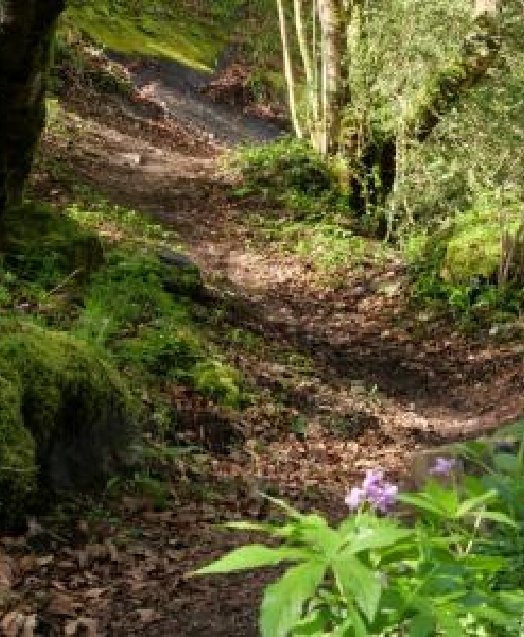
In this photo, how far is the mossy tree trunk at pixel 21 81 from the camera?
5.92 m

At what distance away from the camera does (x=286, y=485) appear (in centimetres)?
602

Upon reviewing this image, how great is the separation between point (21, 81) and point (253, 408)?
268 cm

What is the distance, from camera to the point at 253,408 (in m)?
7.06

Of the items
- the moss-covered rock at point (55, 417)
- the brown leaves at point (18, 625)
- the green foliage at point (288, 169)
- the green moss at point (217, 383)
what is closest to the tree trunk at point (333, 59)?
the green foliage at point (288, 169)

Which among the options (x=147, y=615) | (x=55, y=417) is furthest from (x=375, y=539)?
(x=55, y=417)

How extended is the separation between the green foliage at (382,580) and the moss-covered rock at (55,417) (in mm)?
2298

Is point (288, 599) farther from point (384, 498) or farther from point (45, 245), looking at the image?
point (45, 245)

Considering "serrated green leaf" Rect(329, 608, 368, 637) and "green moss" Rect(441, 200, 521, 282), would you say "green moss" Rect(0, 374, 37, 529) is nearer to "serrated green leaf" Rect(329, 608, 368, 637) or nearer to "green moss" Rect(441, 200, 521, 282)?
"serrated green leaf" Rect(329, 608, 368, 637)

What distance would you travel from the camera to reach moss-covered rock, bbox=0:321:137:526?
4355 millimetres

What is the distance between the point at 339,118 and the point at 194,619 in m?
12.6

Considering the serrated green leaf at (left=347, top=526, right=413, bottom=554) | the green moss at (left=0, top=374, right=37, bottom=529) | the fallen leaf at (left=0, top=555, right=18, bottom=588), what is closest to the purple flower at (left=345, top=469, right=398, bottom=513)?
the serrated green leaf at (left=347, top=526, right=413, bottom=554)

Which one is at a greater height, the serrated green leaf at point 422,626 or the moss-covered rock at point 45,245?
the serrated green leaf at point 422,626

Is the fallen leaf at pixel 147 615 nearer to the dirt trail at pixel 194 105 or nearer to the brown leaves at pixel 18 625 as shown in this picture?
the brown leaves at pixel 18 625

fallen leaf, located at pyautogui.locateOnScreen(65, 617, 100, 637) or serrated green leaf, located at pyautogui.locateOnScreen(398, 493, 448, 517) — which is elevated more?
serrated green leaf, located at pyautogui.locateOnScreen(398, 493, 448, 517)
